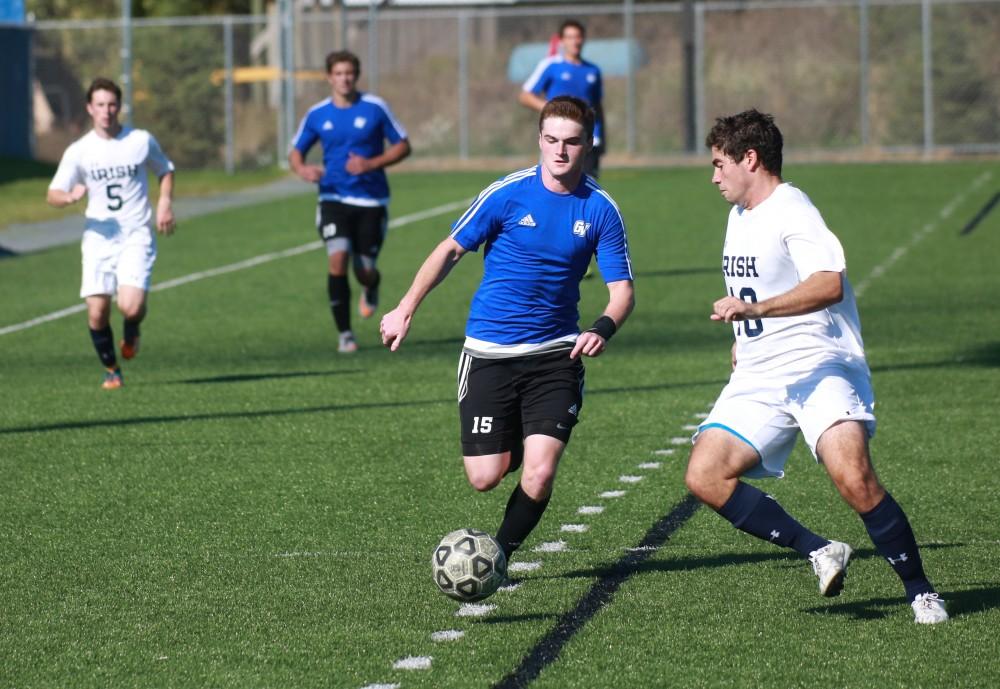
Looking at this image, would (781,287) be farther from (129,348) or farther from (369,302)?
(369,302)

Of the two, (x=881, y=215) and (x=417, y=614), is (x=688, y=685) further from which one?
(x=881, y=215)

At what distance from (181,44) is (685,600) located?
33.1m

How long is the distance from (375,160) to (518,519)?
7318 millimetres

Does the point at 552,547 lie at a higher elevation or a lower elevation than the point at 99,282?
lower

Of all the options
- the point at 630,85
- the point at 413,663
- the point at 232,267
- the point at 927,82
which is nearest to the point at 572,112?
the point at 413,663

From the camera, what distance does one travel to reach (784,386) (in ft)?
19.4

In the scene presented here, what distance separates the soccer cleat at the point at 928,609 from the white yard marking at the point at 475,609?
149cm

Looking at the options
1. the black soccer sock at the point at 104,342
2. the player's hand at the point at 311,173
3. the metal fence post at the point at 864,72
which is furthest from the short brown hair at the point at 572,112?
the metal fence post at the point at 864,72

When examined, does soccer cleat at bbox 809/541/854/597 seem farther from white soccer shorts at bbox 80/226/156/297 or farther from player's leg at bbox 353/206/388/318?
player's leg at bbox 353/206/388/318

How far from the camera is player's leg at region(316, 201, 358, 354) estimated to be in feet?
43.6

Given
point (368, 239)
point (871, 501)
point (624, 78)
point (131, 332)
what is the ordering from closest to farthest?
1. point (871, 501)
2. point (131, 332)
3. point (368, 239)
4. point (624, 78)

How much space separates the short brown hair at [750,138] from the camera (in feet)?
19.4

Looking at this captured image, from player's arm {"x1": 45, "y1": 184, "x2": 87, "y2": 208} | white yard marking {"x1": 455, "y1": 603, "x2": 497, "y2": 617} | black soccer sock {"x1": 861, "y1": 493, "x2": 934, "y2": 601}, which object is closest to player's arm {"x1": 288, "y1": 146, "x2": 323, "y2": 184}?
player's arm {"x1": 45, "y1": 184, "x2": 87, "y2": 208}

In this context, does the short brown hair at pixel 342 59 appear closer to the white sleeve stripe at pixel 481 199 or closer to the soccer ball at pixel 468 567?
the white sleeve stripe at pixel 481 199
